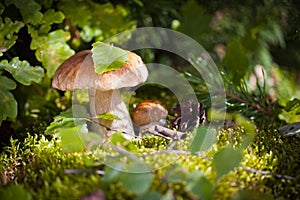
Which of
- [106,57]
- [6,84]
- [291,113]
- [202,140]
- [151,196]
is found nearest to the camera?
[151,196]

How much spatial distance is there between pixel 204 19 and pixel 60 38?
717 mm

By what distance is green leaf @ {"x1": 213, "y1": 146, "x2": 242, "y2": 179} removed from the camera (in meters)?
0.84

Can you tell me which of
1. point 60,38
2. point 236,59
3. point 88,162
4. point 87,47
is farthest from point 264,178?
point 87,47

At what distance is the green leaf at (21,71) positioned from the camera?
1279mm

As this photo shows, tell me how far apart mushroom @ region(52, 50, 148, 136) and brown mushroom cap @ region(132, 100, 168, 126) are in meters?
0.04

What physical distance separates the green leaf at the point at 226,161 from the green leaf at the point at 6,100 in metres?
0.68

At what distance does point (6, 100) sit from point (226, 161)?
72cm

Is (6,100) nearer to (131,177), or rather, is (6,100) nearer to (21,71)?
(21,71)

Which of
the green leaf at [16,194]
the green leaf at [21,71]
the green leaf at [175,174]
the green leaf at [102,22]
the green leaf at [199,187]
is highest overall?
the green leaf at [102,22]

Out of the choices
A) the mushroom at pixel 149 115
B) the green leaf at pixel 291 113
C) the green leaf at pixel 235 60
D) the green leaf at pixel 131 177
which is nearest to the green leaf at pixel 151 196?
the green leaf at pixel 131 177

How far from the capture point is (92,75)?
116 centimetres

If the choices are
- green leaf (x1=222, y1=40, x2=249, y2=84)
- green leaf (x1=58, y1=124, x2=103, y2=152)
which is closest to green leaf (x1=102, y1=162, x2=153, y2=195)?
green leaf (x1=58, y1=124, x2=103, y2=152)

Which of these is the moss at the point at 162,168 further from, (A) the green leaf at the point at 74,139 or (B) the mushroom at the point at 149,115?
(B) the mushroom at the point at 149,115

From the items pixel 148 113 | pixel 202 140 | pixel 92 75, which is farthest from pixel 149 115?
pixel 202 140
